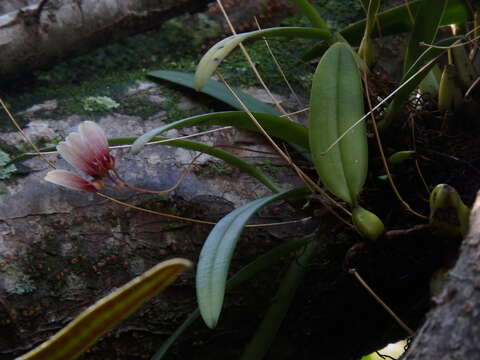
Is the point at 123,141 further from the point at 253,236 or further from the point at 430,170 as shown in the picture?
the point at 430,170

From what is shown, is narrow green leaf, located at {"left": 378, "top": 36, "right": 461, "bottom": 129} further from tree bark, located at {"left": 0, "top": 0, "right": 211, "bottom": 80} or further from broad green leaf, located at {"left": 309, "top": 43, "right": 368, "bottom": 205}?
tree bark, located at {"left": 0, "top": 0, "right": 211, "bottom": 80}

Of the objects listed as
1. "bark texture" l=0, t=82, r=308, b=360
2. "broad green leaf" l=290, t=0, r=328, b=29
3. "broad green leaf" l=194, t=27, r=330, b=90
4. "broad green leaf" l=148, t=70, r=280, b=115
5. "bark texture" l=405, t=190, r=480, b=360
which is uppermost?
"broad green leaf" l=194, t=27, r=330, b=90

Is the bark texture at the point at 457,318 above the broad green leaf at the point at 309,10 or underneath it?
underneath

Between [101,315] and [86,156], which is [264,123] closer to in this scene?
[86,156]

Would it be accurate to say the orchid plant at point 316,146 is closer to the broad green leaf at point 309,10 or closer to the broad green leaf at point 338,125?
the broad green leaf at point 338,125

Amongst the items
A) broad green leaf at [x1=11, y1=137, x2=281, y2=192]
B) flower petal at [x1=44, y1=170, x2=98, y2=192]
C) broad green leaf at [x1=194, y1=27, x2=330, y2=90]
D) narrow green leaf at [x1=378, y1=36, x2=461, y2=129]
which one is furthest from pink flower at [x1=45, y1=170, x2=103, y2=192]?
narrow green leaf at [x1=378, y1=36, x2=461, y2=129]

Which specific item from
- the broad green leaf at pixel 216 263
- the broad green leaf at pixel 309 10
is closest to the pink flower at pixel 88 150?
the broad green leaf at pixel 216 263
